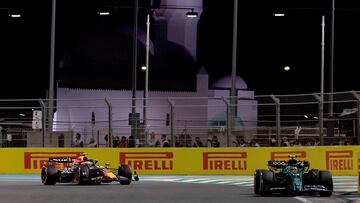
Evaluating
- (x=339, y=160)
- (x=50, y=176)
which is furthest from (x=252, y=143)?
(x=50, y=176)

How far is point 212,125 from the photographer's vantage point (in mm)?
30453

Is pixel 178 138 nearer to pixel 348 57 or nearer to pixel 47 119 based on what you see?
pixel 47 119

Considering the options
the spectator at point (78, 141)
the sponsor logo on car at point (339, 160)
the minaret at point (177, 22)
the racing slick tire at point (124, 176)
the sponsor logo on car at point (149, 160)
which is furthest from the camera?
the minaret at point (177, 22)

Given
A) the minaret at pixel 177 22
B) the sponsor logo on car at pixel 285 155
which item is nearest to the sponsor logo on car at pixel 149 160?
the sponsor logo on car at pixel 285 155

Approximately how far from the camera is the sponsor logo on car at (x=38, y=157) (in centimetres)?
2883

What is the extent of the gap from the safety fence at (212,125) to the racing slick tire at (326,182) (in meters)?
8.88

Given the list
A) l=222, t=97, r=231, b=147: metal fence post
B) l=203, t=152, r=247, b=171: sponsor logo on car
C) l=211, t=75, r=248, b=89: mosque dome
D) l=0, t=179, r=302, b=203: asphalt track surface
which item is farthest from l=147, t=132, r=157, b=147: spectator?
l=211, t=75, r=248, b=89: mosque dome

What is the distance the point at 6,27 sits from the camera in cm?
6919

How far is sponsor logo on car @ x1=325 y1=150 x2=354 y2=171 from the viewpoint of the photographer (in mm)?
25828

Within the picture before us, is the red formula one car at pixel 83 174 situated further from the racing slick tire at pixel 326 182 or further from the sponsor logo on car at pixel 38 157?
the sponsor logo on car at pixel 38 157

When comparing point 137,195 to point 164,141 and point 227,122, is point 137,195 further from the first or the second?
point 164,141

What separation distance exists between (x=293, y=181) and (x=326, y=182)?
678mm

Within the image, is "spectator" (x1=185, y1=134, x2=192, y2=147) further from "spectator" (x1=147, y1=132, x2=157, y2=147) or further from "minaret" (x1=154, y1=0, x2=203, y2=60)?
"minaret" (x1=154, y1=0, x2=203, y2=60)

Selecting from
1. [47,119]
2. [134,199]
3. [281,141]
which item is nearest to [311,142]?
[281,141]
